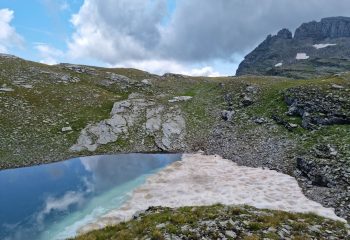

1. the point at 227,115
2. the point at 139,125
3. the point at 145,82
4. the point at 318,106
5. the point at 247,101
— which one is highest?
the point at 145,82

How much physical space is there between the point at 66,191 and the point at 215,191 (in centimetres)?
1429

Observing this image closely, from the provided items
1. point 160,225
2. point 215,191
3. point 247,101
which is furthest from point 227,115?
point 160,225

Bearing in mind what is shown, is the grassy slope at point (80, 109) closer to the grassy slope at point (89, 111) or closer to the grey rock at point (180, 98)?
the grassy slope at point (89, 111)

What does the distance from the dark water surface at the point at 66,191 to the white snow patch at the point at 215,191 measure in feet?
5.23

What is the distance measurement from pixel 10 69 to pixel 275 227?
6759cm

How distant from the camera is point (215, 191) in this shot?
31609 millimetres

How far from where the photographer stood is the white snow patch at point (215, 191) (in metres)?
27.3

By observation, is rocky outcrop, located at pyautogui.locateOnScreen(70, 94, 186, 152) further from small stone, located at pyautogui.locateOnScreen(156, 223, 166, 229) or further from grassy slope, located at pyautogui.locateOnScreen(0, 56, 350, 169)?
small stone, located at pyautogui.locateOnScreen(156, 223, 166, 229)

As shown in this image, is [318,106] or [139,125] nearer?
[318,106]

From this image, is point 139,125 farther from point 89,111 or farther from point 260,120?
point 260,120

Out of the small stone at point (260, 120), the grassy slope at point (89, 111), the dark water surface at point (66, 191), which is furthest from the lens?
the small stone at point (260, 120)

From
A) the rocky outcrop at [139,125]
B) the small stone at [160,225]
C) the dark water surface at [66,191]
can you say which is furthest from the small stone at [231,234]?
the rocky outcrop at [139,125]

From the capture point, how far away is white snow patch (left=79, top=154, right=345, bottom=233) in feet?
89.6

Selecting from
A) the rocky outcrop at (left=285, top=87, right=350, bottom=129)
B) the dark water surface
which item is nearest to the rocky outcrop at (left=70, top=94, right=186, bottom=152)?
the dark water surface
